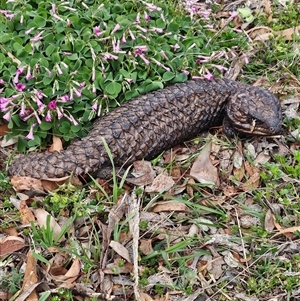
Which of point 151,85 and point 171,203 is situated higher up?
point 151,85

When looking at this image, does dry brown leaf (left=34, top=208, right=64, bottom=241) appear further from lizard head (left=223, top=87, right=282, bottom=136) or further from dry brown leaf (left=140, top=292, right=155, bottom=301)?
lizard head (left=223, top=87, right=282, bottom=136)

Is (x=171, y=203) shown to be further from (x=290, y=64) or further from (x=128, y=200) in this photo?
(x=290, y=64)

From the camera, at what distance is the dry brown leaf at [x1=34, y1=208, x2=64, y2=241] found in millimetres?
4121

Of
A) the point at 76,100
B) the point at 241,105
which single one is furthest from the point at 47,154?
the point at 241,105

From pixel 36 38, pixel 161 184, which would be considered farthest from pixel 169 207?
pixel 36 38

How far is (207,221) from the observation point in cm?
426

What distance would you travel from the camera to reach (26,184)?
4.41 metres

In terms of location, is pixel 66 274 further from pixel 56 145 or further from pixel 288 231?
pixel 288 231

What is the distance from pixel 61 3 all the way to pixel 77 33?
0.30 meters

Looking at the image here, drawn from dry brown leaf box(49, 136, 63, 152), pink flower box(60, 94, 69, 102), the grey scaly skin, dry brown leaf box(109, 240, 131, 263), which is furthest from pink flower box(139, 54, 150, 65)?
dry brown leaf box(109, 240, 131, 263)

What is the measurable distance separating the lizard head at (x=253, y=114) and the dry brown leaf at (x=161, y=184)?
80 cm

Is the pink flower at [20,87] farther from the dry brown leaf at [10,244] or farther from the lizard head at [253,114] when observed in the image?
the lizard head at [253,114]

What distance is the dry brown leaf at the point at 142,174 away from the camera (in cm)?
450

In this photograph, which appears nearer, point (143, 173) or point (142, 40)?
point (143, 173)
